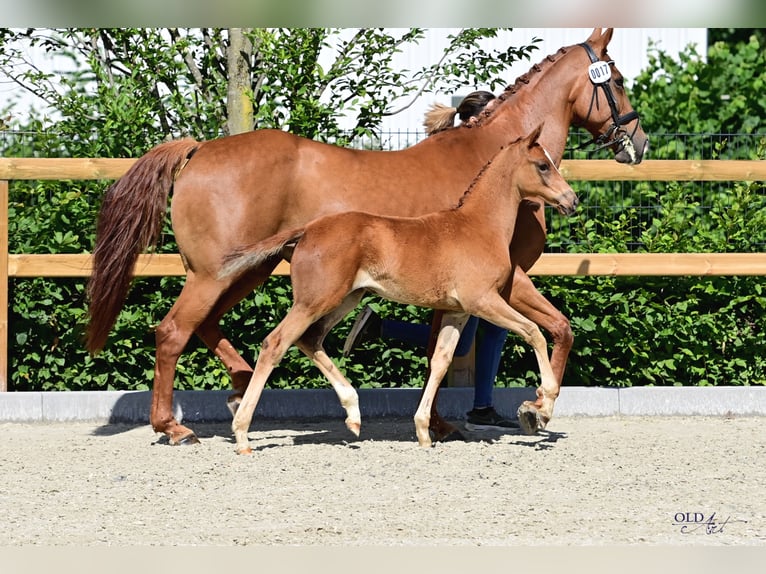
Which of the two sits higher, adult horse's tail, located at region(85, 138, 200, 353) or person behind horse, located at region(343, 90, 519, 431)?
adult horse's tail, located at region(85, 138, 200, 353)

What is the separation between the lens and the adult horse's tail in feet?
20.2

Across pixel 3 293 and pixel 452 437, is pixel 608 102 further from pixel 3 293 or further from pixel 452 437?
pixel 3 293

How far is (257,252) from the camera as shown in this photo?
5.61 metres

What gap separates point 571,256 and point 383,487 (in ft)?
9.04

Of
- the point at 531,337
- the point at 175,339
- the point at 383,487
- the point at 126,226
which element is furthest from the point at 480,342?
the point at 126,226

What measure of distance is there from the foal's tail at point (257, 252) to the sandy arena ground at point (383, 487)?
1.00m

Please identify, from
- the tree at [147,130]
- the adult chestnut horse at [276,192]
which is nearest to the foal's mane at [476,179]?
the adult chestnut horse at [276,192]

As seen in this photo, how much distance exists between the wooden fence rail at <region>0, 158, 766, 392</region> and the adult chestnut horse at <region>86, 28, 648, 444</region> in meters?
0.55

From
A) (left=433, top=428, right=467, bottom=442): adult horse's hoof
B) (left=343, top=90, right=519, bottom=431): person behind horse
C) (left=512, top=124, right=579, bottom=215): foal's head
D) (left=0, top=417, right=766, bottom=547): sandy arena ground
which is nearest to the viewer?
(left=0, top=417, right=766, bottom=547): sandy arena ground

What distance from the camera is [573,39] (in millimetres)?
10211

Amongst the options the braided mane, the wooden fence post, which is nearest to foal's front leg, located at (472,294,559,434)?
the braided mane

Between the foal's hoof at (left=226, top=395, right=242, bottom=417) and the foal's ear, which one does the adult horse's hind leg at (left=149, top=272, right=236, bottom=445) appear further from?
the foal's ear

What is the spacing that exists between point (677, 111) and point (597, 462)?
6.91 metres

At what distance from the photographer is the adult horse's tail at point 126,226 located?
6145mm
